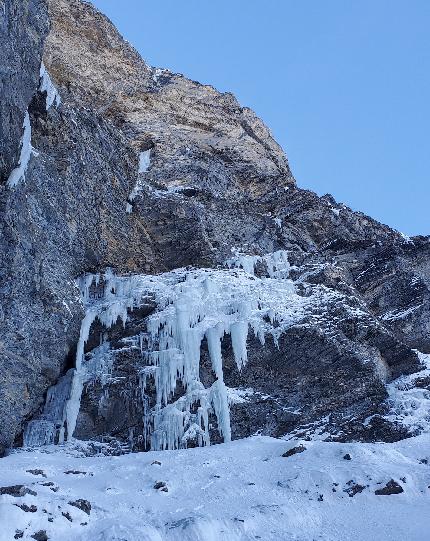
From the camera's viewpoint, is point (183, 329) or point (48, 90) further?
point (48, 90)

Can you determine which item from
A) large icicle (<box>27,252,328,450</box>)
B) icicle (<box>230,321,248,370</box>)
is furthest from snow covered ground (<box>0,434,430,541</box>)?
icicle (<box>230,321,248,370</box>)

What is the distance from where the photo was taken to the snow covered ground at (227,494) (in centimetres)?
1073

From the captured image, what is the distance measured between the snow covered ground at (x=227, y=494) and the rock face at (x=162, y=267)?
2.43 metres

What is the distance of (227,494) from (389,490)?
10.5 feet

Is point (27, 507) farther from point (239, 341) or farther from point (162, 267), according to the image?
point (162, 267)

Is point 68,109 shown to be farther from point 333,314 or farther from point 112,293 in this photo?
point 333,314

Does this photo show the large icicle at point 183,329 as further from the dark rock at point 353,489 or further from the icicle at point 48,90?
the icicle at point 48,90

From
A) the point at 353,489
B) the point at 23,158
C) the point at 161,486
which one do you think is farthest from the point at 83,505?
the point at 23,158

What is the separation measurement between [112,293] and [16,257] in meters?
4.56

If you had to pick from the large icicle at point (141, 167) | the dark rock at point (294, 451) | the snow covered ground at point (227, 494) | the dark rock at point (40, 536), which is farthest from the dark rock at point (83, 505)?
the large icicle at point (141, 167)

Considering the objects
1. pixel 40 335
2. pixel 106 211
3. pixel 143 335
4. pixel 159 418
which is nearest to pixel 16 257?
pixel 40 335

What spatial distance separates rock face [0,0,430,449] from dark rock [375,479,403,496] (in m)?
4.79

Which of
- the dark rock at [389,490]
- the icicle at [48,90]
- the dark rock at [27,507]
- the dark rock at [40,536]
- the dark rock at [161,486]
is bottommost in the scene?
the dark rock at [40,536]

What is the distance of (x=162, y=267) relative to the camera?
25219 mm
